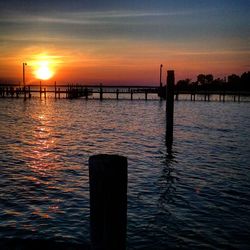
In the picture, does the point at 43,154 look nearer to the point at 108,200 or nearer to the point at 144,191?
the point at 144,191

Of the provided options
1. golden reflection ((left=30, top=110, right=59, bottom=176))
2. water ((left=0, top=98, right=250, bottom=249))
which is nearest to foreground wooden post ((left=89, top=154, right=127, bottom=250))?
water ((left=0, top=98, right=250, bottom=249))

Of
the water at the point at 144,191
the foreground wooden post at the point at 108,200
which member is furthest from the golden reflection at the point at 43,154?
the foreground wooden post at the point at 108,200

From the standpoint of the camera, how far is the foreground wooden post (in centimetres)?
346

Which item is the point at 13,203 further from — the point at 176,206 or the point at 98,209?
the point at 98,209

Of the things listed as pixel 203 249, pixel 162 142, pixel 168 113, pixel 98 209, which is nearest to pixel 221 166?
pixel 168 113

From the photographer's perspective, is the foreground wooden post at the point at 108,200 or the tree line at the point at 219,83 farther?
the tree line at the point at 219,83

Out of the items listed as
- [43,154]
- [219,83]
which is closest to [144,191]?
[43,154]

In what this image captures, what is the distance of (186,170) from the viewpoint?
38.9ft

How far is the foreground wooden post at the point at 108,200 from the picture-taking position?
3465 millimetres

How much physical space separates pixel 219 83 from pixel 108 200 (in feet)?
509

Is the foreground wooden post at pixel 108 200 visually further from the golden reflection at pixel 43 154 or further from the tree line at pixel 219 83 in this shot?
the tree line at pixel 219 83

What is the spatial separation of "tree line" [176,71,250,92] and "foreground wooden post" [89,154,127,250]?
281 ft

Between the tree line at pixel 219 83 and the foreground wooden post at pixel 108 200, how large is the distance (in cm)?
8565

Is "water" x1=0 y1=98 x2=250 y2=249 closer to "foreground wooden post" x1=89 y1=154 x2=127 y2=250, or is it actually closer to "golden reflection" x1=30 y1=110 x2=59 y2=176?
"golden reflection" x1=30 y1=110 x2=59 y2=176
